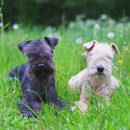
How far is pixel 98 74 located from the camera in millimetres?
6262

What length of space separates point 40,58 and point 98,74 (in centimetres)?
63

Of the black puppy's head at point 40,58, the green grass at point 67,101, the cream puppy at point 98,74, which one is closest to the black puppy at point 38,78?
the black puppy's head at point 40,58

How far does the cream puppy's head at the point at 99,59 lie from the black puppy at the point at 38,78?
0.41 meters

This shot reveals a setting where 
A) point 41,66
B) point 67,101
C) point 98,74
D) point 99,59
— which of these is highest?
point 41,66

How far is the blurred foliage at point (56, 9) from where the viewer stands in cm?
1883

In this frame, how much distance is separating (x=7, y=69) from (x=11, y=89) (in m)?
1.11

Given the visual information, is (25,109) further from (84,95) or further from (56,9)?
(56,9)

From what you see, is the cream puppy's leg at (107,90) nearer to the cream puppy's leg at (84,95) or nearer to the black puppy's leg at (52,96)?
the cream puppy's leg at (84,95)

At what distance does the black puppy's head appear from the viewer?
6.14 metres

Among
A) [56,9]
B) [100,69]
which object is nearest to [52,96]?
[100,69]

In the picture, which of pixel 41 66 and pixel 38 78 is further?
pixel 38 78

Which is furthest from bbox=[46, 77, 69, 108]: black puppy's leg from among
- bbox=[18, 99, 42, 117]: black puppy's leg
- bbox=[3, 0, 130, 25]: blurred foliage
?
bbox=[3, 0, 130, 25]: blurred foliage

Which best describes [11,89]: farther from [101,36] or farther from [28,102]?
[101,36]

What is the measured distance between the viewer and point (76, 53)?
27.8 ft
